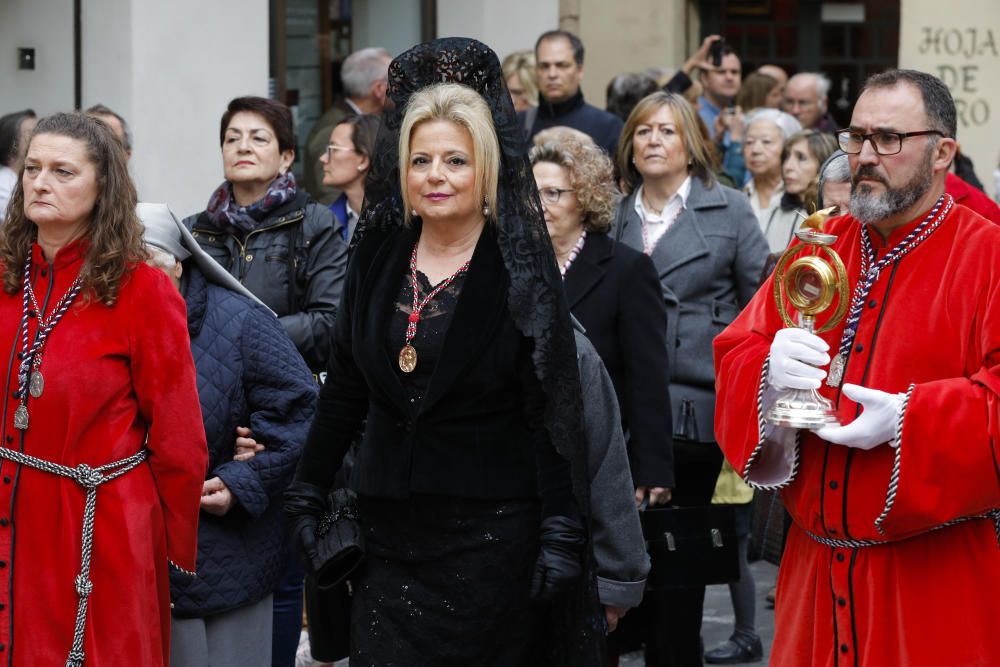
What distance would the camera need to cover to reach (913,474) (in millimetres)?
3861

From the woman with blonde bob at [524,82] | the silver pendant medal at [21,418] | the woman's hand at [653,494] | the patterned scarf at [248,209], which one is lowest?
the woman's hand at [653,494]

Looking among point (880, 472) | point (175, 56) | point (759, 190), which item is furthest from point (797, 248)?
point (175, 56)

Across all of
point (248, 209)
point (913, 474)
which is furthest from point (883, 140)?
point (248, 209)

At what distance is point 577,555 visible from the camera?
4.18 m

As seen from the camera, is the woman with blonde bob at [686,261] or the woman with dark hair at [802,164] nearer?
the woman with blonde bob at [686,261]

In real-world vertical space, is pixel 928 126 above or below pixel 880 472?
above

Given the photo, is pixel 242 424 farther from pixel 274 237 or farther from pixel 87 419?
pixel 274 237

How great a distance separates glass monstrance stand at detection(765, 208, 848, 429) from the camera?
3920 millimetres

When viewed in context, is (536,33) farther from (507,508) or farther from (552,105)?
(507,508)

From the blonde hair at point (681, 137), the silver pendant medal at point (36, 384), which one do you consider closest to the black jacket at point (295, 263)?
the blonde hair at point (681, 137)

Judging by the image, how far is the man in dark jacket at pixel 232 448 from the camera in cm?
491

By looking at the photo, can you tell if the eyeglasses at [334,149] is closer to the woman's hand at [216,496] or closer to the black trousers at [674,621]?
the black trousers at [674,621]

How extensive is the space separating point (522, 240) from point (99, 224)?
1134 mm

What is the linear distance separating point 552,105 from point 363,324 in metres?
5.94
